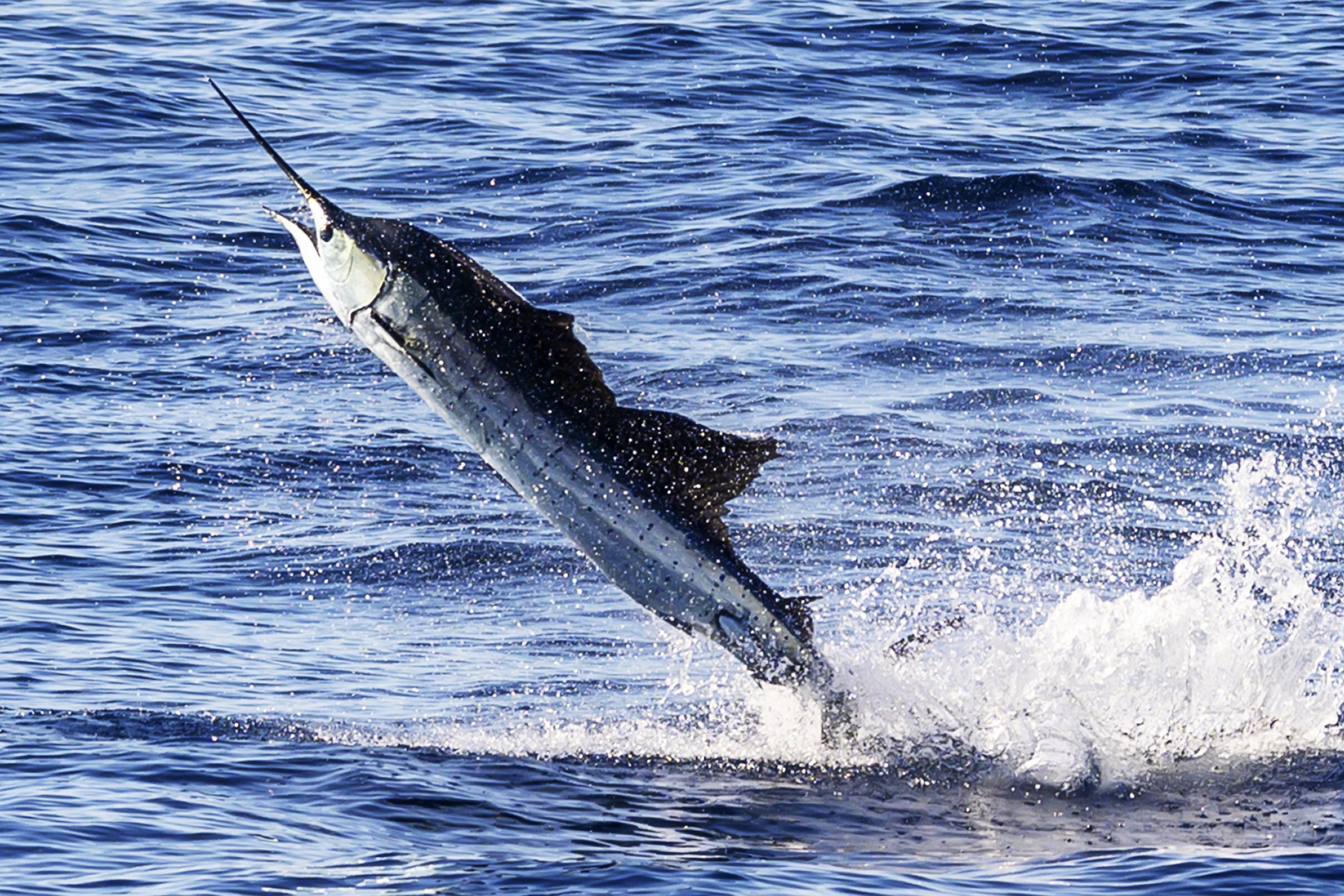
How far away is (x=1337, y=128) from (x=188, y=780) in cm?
1866

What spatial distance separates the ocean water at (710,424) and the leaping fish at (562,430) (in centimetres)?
93

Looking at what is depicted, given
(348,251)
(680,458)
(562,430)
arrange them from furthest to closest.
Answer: (680,458)
(562,430)
(348,251)

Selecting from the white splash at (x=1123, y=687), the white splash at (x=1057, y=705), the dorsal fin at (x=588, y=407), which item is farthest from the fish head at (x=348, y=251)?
the white splash at (x=1123, y=687)

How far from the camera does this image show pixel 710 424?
15.3 m

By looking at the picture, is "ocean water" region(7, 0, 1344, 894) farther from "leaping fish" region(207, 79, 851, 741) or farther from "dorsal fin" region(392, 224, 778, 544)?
"dorsal fin" region(392, 224, 778, 544)

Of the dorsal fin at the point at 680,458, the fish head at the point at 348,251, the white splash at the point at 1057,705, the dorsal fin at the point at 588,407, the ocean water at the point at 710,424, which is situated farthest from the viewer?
the white splash at the point at 1057,705

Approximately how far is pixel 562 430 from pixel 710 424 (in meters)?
7.12

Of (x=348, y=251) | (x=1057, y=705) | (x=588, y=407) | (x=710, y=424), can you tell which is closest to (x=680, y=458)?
(x=588, y=407)

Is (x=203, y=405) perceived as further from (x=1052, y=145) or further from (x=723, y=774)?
(x=1052, y=145)

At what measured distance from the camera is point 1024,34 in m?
27.1

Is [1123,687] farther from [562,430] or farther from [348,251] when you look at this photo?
[348,251]

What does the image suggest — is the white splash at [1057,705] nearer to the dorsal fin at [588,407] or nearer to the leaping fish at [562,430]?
the leaping fish at [562,430]

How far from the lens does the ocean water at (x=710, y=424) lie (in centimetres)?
859

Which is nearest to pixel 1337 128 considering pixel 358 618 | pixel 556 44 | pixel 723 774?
pixel 556 44
